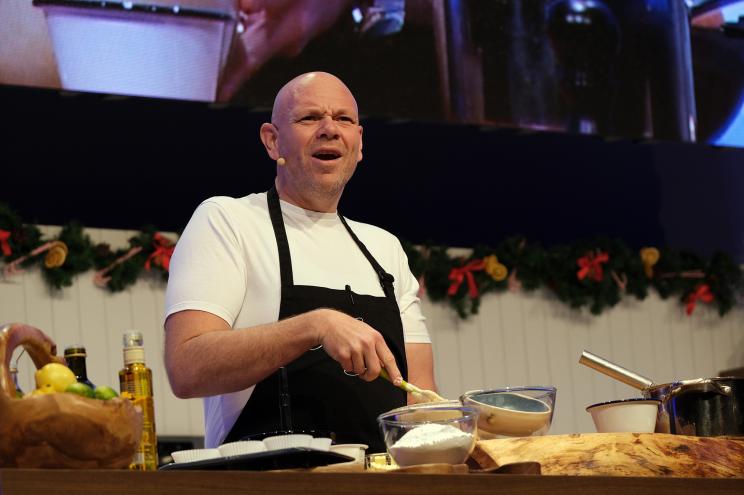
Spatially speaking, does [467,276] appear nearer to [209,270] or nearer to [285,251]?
[285,251]

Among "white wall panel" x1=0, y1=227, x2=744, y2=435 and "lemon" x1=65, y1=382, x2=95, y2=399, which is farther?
"white wall panel" x1=0, y1=227, x2=744, y2=435

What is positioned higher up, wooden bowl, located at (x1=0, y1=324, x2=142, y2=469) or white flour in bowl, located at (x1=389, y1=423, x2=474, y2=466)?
wooden bowl, located at (x1=0, y1=324, x2=142, y2=469)

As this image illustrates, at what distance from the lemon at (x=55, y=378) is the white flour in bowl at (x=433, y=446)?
A: 1.32 feet

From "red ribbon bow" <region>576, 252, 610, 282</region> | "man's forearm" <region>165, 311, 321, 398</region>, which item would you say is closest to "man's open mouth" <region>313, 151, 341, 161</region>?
"man's forearm" <region>165, 311, 321, 398</region>

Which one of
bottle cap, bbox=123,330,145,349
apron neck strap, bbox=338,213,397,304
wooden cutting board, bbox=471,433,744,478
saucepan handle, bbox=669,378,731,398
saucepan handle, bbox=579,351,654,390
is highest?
apron neck strap, bbox=338,213,397,304

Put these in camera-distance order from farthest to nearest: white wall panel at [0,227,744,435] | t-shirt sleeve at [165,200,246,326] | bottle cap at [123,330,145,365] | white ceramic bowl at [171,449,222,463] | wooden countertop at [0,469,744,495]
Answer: white wall panel at [0,227,744,435], t-shirt sleeve at [165,200,246,326], bottle cap at [123,330,145,365], white ceramic bowl at [171,449,222,463], wooden countertop at [0,469,744,495]

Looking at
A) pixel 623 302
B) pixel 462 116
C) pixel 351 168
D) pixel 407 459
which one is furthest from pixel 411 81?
pixel 407 459

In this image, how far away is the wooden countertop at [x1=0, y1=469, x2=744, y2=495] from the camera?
1.28 metres

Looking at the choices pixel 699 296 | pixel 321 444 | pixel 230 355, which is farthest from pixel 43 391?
→ pixel 699 296

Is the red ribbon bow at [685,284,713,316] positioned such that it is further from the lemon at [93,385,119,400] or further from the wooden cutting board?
the lemon at [93,385,119,400]

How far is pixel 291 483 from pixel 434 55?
3277 mm

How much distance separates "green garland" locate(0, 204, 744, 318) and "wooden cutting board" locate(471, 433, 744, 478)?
261 cm

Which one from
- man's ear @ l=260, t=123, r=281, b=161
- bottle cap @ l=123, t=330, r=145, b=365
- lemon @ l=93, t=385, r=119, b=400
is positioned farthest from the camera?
man's ear @ l=260, t=123, r=281, b=161

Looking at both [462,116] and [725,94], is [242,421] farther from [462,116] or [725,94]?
[725,94]
